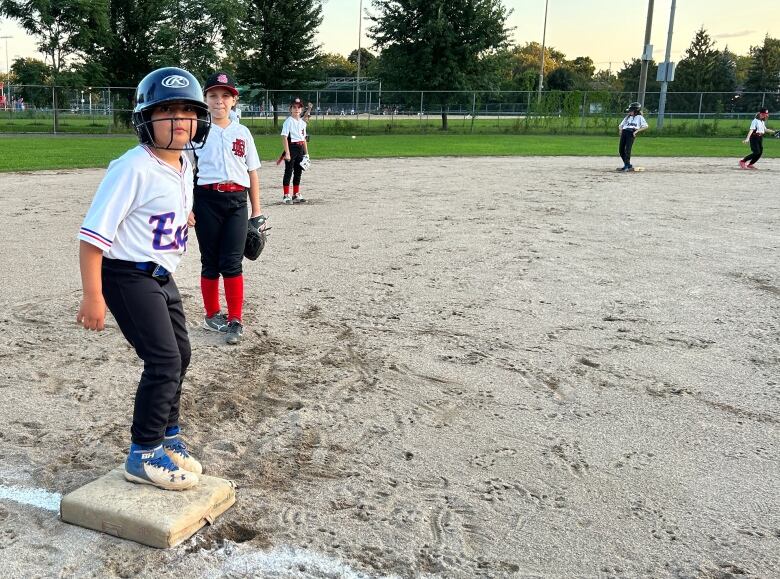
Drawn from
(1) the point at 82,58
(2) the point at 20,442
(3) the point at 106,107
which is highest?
(1) the point at 82,58

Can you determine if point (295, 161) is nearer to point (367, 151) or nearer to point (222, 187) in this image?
point (222, 187)

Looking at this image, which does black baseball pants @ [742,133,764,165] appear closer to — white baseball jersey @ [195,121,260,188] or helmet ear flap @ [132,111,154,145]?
white baseball jersey @ [195,121,260,188]

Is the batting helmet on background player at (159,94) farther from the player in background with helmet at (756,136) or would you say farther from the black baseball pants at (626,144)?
the player in background with helmet at (756,136)

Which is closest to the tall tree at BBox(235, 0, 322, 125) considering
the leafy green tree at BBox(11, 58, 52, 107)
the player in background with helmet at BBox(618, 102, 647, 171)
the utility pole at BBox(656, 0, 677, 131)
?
the leafy green tree at BBox(11, 58, 52, 107)

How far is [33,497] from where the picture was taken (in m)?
3.02

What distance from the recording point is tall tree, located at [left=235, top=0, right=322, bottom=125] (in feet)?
144

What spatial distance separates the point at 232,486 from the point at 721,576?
78.6 inches

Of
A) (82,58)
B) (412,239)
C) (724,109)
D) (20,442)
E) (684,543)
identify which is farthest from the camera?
(724,109)

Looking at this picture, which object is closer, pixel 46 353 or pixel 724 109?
pixel 46 353

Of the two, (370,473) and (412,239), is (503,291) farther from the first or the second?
(370,473)

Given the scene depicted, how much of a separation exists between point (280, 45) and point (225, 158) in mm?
42029

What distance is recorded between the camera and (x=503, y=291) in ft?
21.8

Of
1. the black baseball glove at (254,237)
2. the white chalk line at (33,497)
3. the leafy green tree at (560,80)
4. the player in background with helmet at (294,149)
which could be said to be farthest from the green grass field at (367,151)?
the leafy green tree at (560,80)

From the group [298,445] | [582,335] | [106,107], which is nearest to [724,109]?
[106,107]
